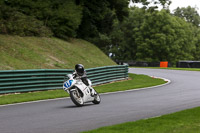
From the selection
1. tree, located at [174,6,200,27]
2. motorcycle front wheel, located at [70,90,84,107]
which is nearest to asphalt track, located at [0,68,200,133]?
motorcycle front wheel, located at [70,90,84,107]

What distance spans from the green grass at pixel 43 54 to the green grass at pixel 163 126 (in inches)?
529

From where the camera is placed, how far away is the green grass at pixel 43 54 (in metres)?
23.3

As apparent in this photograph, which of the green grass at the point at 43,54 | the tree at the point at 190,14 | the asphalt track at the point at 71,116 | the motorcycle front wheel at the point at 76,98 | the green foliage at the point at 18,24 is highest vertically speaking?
the tree at the point at 190,14

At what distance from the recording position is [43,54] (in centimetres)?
2684

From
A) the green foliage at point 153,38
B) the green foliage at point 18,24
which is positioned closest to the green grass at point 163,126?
the green foliage at point 18,24

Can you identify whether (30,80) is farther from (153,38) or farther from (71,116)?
(153,38)

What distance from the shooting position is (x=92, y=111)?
11.2 metres

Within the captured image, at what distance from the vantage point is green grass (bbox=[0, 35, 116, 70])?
2327 centimetres

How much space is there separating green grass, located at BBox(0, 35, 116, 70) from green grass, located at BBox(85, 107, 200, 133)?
529 inches

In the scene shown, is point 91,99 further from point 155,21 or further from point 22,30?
point 155,21

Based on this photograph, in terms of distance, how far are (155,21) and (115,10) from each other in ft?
141

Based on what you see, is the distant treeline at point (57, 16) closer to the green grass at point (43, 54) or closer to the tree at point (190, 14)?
the green grass at point (43, 54)

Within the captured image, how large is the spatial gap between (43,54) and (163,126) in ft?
64.5

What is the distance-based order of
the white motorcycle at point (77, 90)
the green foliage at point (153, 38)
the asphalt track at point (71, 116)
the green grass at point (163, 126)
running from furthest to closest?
the green foliage at point (153, 38) < the white motorcycle at point (77, 90) < the asphalt track at point (71, 116) < the green grass at point (163, 126)
